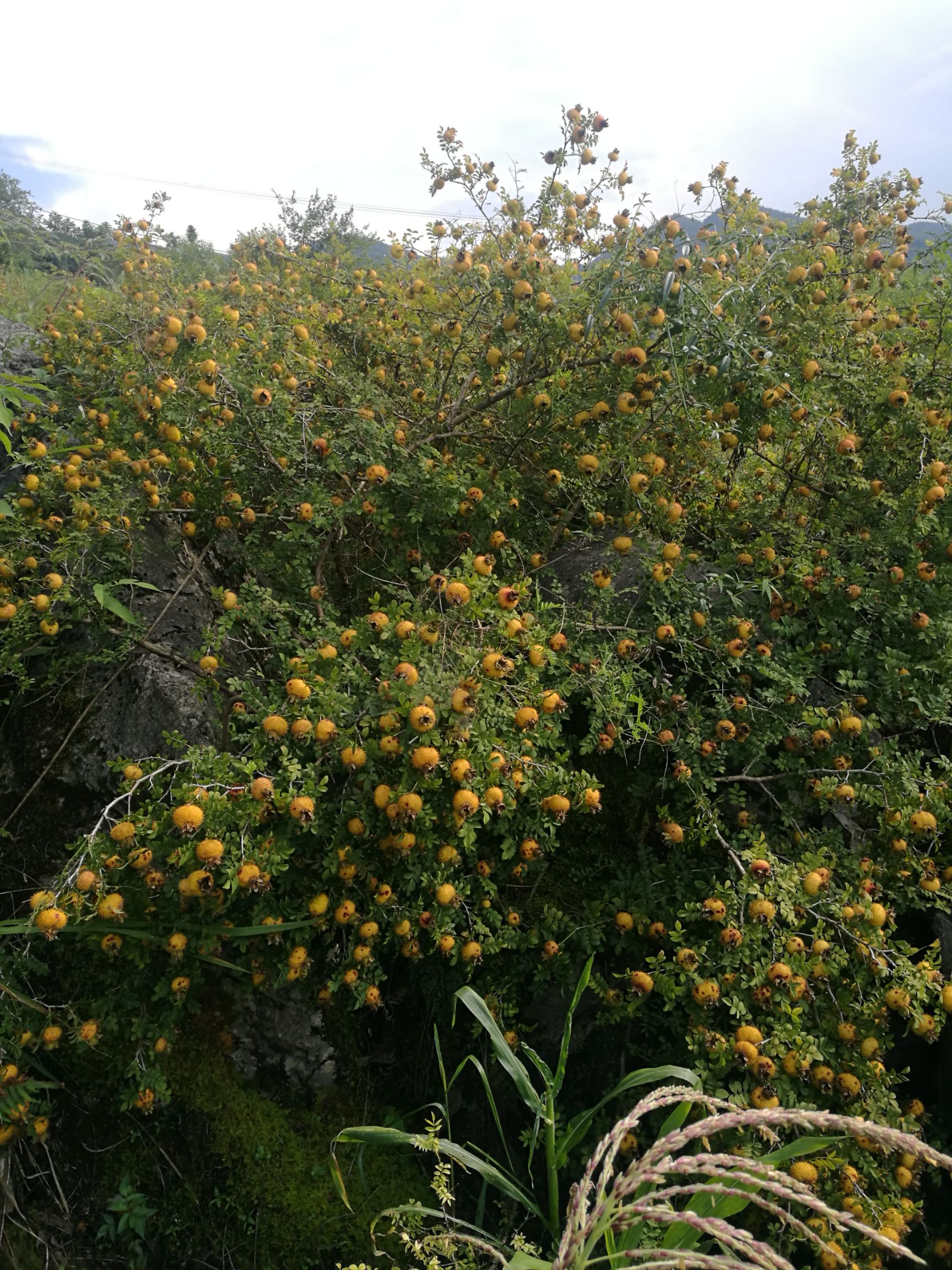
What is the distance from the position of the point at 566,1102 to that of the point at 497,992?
16.3 inches

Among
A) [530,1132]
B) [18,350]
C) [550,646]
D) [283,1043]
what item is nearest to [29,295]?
[18,350]

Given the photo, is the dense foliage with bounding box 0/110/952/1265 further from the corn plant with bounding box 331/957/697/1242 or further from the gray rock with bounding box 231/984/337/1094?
the corn plant with bounding box 331/957/697/1242

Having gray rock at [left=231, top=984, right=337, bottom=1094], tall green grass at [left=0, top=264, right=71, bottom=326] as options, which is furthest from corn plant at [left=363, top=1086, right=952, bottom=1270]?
tall green grass at [left=0, top=264, right=71, bottom=326]

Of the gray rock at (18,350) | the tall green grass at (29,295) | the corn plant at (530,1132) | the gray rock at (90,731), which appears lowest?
the corn plant at (530,1132)

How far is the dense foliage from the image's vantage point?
5.70ft

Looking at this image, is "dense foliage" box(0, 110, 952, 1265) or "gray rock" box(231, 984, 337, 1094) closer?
"dense foliage" box(0, 110, 952, 1265)

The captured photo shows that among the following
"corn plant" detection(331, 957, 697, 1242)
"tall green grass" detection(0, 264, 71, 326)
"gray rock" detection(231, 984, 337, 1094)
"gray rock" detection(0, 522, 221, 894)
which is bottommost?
"gray rock" detection(231, 984, 337, 1094)

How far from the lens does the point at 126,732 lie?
2436 mm

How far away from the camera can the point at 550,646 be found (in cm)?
211

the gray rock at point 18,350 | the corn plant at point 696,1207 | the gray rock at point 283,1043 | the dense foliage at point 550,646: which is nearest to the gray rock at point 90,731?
the dense foliage at point 550,646

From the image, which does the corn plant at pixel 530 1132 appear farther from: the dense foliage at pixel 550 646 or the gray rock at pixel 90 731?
the gray rock at pixel 90 731

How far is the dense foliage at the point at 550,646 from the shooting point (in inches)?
68.4

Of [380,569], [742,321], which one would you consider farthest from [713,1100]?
[742,321]

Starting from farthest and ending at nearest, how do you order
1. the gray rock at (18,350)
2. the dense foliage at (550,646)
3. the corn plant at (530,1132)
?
the gray rock at (18,350)
the dense foliage at (550,646)
the corn plant at (530,1132)
